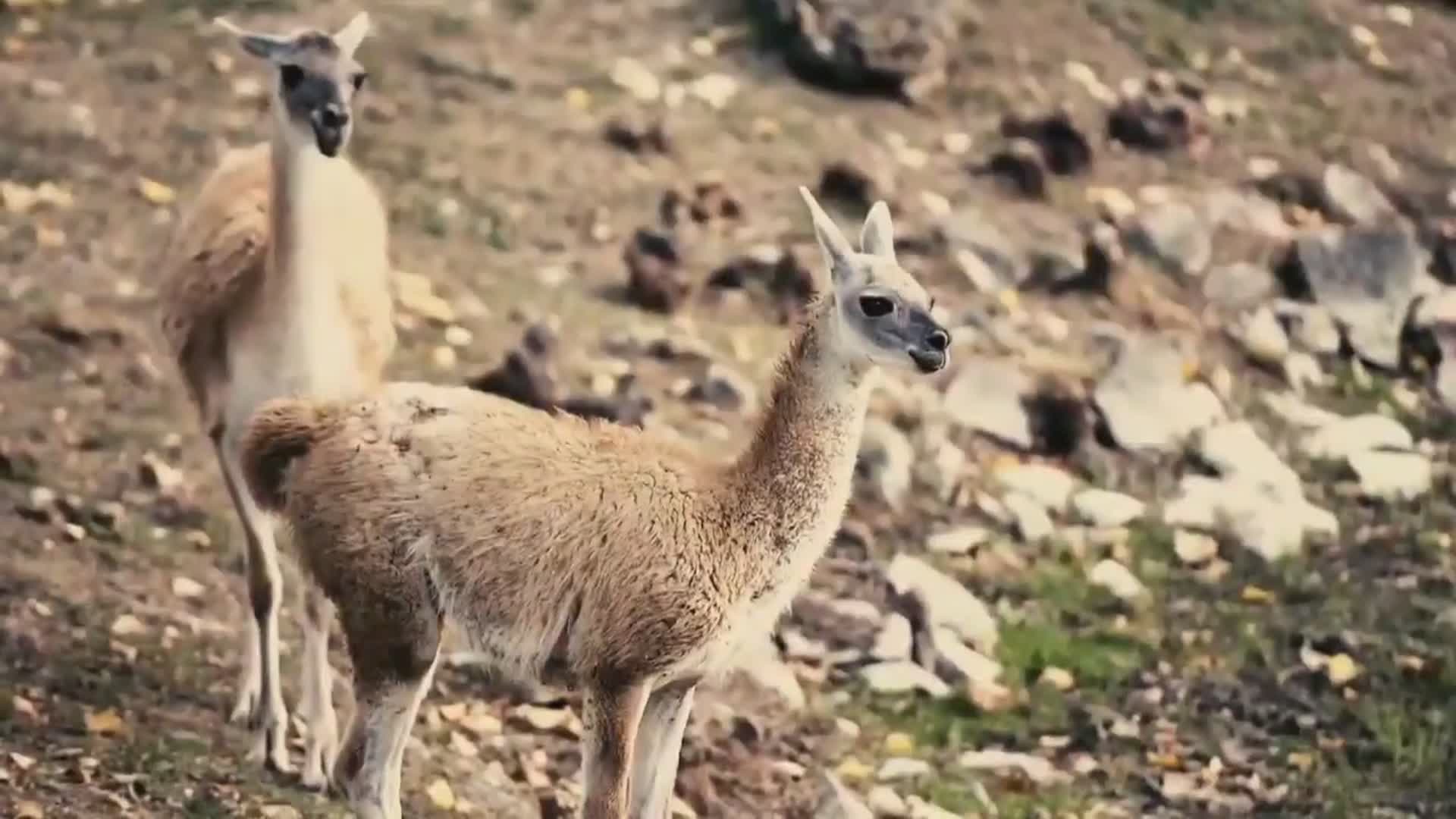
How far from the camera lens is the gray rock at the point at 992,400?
28.9ft

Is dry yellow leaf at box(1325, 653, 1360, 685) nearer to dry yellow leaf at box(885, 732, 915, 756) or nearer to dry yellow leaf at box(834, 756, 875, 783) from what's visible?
dry yellow leaf at box(885, 732, 915, 756)

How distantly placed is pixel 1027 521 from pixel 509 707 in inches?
91.6

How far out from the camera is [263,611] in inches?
249

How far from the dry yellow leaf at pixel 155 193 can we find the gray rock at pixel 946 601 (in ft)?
12.5

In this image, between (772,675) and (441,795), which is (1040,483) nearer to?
(772,675)

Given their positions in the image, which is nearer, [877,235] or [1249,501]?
[877,235]

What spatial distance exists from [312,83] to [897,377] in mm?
3485

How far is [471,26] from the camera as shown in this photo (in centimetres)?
1171

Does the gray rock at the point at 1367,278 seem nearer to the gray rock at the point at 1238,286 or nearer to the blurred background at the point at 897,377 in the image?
the blurred background at the point at 897,377

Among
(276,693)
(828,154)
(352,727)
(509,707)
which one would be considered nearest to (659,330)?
(828,154)

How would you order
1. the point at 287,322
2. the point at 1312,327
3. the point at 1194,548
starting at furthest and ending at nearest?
1. the point at 1312,327
2. the point at 1194,548
3. the point at 287,322

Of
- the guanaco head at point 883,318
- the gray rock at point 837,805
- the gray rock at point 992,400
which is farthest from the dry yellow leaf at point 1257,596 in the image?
the guanaco head at point 883,318

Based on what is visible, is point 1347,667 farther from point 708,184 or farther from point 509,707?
point 708,184

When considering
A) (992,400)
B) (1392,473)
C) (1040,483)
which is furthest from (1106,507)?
(1392,473)
